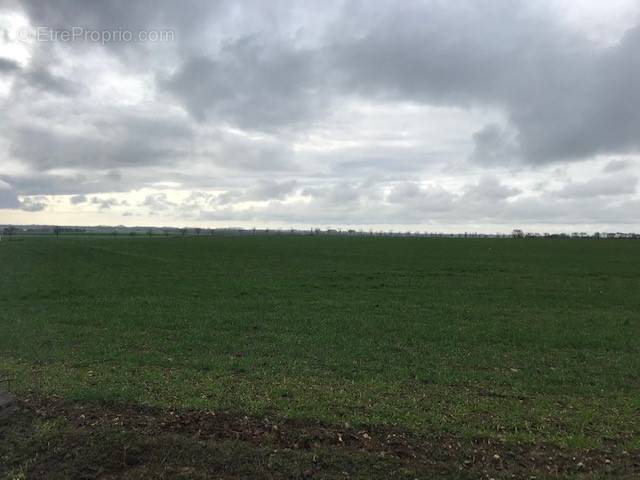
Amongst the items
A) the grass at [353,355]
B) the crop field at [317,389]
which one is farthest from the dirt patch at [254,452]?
the grass at [353,355]

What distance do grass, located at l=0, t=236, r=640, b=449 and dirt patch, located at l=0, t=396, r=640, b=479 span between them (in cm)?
39

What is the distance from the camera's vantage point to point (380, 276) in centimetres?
2811

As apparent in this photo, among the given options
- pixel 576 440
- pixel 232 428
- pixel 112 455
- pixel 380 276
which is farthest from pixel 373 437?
pixel 380 276

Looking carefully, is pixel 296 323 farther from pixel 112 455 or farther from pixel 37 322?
pixel 112 455

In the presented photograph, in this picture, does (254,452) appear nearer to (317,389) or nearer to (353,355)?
(317,389)

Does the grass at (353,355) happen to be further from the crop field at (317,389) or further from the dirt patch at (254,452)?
the dirt patch at (254,452)

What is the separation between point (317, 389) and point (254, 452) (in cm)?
255

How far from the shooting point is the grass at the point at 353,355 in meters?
6.88

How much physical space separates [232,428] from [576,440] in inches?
178

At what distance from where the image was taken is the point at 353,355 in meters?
10.3

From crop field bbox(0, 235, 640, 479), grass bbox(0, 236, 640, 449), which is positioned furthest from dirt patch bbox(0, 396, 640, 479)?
grass bbox(0, 236, 640, 449)

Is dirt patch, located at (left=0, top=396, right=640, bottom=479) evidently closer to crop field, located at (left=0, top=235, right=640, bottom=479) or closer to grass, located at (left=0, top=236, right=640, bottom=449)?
crop field, located at (left=0, top=235, right=640, bottom=479)

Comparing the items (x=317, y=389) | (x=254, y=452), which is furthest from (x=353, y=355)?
(x=254, y=452)

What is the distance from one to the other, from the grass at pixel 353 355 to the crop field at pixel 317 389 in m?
0.06
